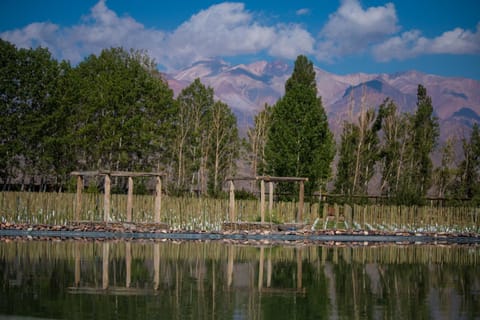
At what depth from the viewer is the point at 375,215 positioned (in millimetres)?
24766

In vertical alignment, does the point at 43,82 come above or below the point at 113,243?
above

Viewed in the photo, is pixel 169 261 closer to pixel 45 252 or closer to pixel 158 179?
pixel 45 252

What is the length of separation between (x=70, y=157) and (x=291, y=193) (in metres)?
11.7

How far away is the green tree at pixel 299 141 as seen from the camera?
3175cm

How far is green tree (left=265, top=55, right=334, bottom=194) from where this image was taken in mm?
31750

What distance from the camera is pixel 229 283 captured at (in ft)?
38.8

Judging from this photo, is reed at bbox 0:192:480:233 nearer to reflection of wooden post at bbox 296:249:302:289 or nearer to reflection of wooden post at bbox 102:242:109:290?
reflection of wooden post at bbox 102:242:109:290

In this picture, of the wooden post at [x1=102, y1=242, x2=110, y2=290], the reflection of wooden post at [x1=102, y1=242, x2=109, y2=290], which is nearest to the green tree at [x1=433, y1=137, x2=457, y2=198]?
the wooden post at [x1=102, y1=242, x2=110, y2=290]

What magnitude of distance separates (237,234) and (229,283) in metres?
10.7

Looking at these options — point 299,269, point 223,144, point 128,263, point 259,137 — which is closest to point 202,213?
point 128,263

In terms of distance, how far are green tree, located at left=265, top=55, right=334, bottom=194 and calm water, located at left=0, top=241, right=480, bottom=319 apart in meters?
13.5

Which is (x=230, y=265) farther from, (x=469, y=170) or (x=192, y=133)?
(x=469, y=170)

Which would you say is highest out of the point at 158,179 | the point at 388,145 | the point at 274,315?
the point at 388,145

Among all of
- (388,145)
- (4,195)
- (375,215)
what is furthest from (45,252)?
(388,145)
